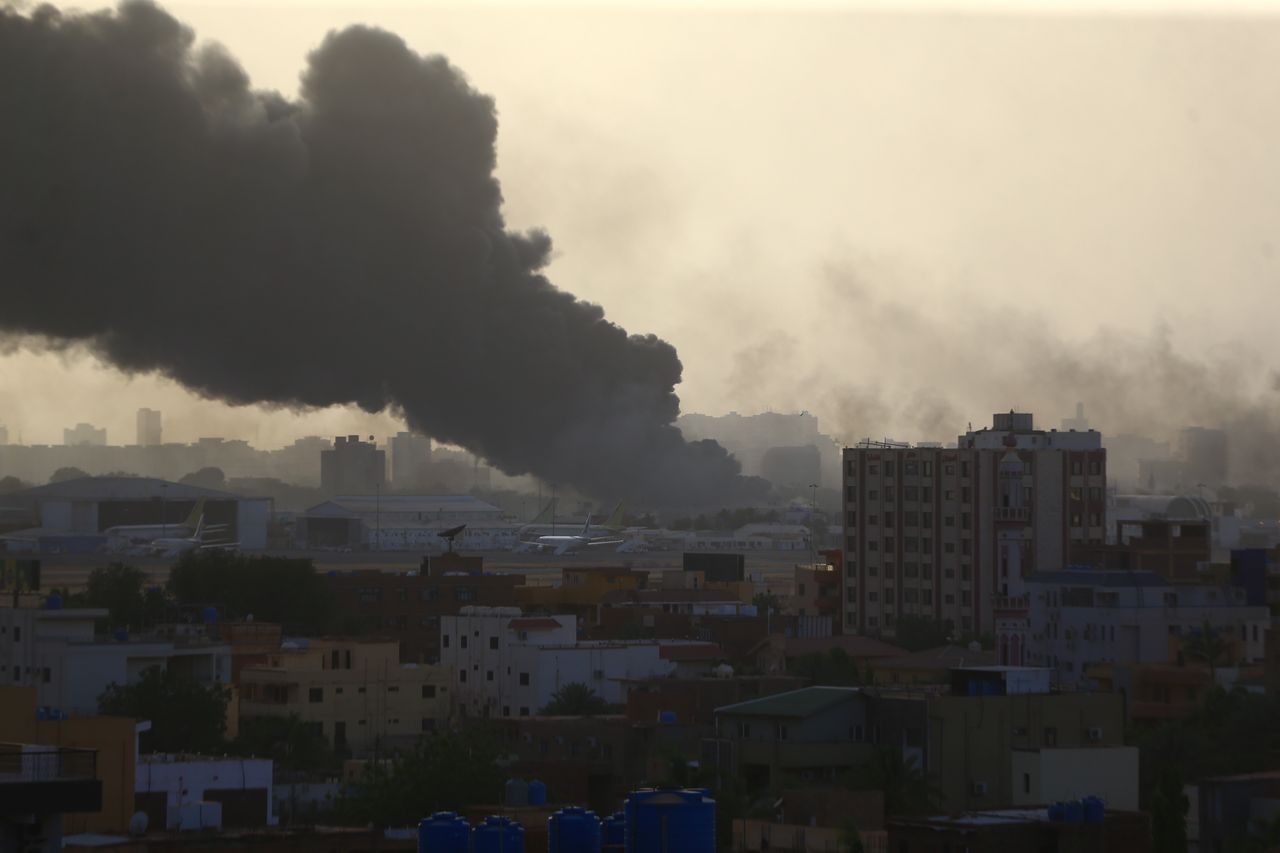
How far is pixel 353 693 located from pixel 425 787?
1420 cm

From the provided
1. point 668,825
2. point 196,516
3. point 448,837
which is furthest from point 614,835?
point 196,516

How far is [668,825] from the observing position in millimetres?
14375

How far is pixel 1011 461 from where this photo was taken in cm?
5712

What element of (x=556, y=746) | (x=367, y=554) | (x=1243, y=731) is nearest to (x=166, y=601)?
(x=556, y=746)

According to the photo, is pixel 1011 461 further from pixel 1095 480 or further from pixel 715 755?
pixel 715 755

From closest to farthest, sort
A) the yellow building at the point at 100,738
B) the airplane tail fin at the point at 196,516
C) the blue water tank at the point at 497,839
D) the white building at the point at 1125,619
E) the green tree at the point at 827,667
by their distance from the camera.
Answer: the blue water tank at the point at 497,839 → the yellow building at the point at 100,738 → the green tree at the point at 827,667 → the white building at the point at 1125,619 → the airplane tail fin at the point at 196,516

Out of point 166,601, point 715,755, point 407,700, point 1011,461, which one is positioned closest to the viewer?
point 715,755

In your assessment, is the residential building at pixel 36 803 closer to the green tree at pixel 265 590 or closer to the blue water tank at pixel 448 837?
the blue water tank at pixel 448 837

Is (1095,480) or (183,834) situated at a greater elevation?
(1095,480)

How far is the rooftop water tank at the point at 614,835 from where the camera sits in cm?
1527

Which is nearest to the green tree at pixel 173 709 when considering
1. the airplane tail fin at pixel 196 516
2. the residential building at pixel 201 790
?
the residential building at pixel 201 790

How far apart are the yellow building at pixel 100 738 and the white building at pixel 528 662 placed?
16.4 m

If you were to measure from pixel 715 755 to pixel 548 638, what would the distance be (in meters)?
18.0

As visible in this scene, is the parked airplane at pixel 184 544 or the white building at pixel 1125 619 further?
the parked airplane at pixel 184 544
